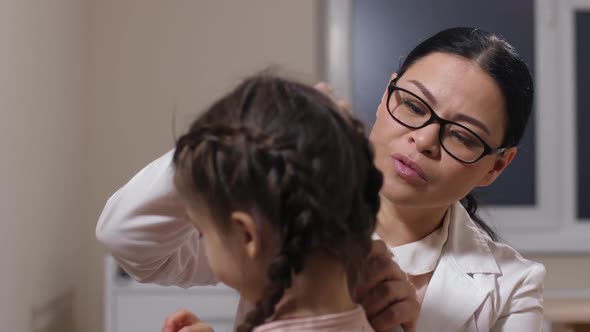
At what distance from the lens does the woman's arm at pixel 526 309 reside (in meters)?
1.27

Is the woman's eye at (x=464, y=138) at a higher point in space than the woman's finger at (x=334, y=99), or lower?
lower

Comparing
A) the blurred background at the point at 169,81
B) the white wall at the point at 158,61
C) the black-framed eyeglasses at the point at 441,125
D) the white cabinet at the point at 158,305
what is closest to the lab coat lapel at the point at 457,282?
the black-framed eyeglasses at the point at 441,125

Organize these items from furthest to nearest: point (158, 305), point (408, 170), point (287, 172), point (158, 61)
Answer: point (158, 61), point (158, 305), point (408, 170), point (287, 172)

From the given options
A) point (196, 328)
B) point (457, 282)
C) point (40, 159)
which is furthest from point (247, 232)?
point (40, 159)

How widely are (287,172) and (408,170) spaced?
0.42 meters

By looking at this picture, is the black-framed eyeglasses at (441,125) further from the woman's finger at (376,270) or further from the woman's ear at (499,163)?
the woman's finger at (376,270)

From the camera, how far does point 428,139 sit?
3.98 feet

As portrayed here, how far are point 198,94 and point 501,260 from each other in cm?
247

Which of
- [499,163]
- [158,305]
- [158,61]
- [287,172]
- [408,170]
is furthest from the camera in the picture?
[158,61]

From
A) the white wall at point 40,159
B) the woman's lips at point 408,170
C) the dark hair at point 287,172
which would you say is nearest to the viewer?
the dark hair at point 287,172

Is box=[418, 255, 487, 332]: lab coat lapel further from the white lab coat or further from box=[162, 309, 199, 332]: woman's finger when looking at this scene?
box=[162, 309, 199, 332]: woman's finger

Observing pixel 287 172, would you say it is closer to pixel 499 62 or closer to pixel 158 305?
pixel 499 62

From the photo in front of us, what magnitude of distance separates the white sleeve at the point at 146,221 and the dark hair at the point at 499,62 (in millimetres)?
477

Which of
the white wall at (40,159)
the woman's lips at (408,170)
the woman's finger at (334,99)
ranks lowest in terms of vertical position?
the white wall at (40,159)
